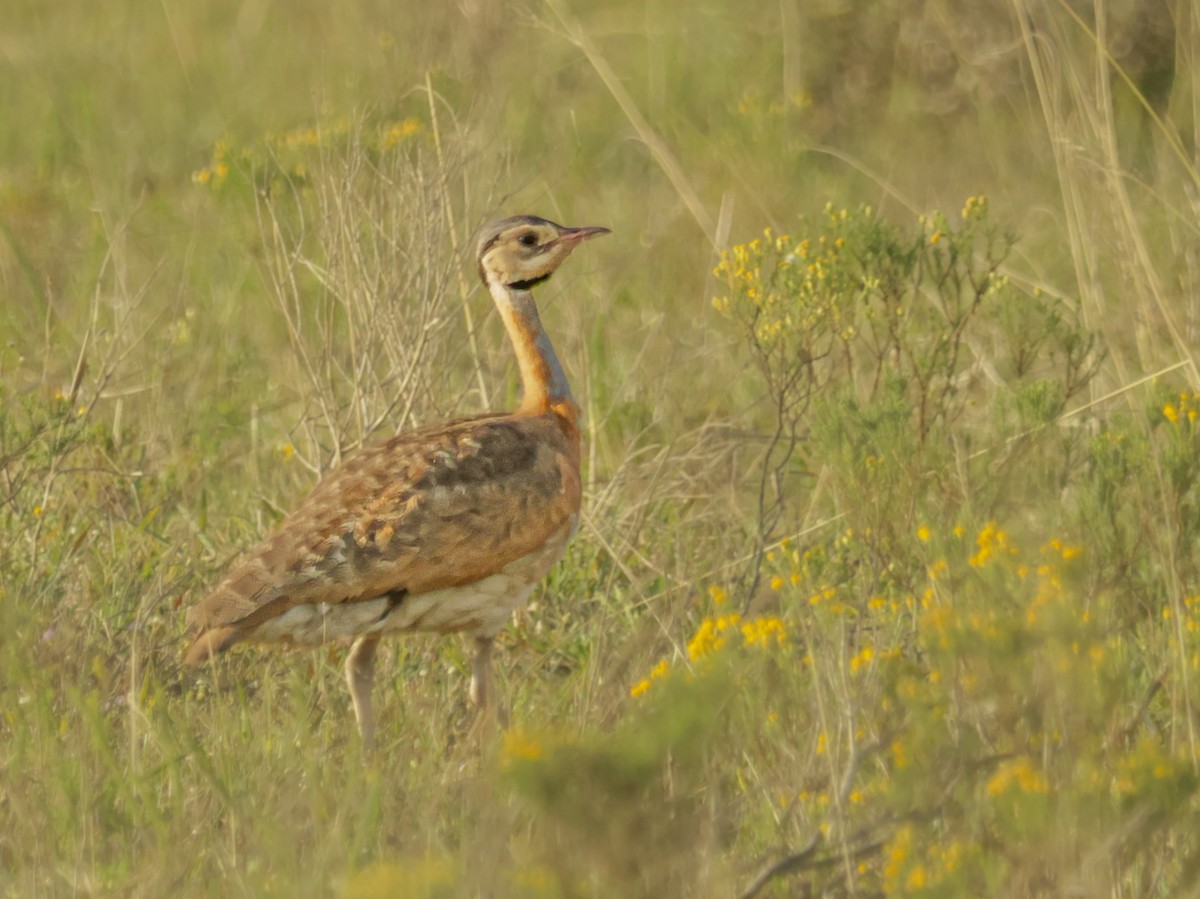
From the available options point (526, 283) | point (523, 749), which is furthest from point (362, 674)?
point (523, 749)

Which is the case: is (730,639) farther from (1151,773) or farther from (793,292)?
(793,292)

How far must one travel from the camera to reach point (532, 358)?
5387 mm

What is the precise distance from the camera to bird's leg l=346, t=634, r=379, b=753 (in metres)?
4.74

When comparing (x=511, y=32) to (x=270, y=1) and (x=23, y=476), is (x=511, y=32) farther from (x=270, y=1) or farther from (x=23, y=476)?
(x=23, y=476)

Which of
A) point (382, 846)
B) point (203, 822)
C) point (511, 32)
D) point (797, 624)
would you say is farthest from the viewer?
point (511, 32)

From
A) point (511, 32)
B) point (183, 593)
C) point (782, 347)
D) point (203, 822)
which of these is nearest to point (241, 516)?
point (183, 593)

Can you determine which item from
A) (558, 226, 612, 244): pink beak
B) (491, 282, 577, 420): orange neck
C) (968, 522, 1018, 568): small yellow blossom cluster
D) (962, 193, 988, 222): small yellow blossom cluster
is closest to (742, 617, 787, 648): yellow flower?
(968, 522, 1018, 568): small yellow blossom cluster

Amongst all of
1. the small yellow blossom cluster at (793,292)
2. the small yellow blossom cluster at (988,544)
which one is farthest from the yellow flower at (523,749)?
the small yellow blossom cluster at (793,292)

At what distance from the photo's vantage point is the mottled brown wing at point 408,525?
448 centimetres

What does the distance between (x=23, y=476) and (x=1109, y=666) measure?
3143 mm

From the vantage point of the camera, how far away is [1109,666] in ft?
10.8

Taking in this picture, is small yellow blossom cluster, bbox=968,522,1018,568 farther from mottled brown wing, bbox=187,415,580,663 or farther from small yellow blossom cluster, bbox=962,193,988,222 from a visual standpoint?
small yellow blossom cluster, bbox=962,193,988,222

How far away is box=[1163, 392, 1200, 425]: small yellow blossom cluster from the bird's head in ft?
5.47

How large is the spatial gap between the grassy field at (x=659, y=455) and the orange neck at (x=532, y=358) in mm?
350
